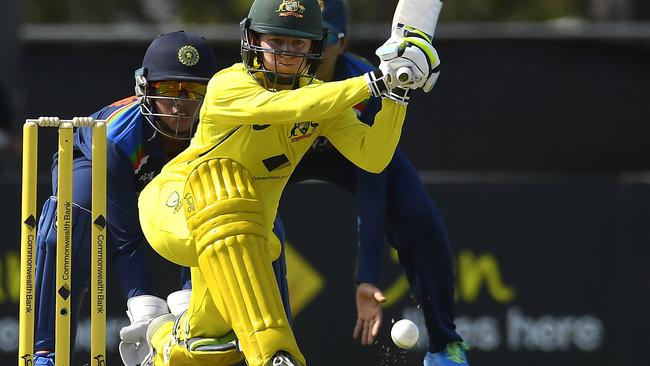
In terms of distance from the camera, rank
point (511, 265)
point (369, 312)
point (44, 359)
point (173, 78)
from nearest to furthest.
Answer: point (369, 312)
point (173, 78)
point (44, 359)
point (511, 265)

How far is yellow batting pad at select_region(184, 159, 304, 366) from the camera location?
14.5 ft

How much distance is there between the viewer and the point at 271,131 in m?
4.59

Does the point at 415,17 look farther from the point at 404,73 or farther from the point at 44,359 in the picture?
the point at 44,359

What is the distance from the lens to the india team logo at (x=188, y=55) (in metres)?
5.16

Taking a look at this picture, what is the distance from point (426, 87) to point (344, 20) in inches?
56.3

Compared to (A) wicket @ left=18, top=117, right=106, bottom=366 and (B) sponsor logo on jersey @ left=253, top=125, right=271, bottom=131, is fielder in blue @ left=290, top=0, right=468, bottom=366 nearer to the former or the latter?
(B) sponsor logo on jersey @ left=253, top=125, right=271, bottom=131

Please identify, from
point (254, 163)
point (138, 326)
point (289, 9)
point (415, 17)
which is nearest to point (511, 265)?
point (138, 326)

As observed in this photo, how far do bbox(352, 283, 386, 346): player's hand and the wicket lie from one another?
0.90 m

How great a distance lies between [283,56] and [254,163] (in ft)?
1.16

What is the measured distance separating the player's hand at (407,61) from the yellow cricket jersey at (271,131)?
105 millimetres

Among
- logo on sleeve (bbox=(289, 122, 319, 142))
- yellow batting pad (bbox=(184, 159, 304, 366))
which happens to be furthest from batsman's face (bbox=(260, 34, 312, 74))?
yellow batting pad (bbox=(184, 159, 304, 366))

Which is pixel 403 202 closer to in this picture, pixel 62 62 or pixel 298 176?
pixel 298 176

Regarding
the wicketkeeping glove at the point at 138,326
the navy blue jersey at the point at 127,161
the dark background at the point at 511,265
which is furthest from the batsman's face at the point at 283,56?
the dark background at the point at 511,265

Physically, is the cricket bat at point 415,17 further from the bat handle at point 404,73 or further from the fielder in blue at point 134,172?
the fielder in blue at point 134,172
